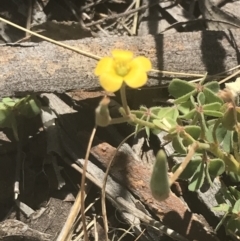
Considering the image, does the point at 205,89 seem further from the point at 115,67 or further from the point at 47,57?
the point at 47,57

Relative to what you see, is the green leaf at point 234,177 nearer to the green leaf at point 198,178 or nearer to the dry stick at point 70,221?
the green leaf at point 198,178

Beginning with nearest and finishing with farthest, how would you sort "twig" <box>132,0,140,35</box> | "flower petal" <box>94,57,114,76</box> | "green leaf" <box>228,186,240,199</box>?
"flower petal" <box>94,57,114,76</box>
"green leaf" <box>228,186,240,199</box>
"twig" <box>132,0,140,35</box>

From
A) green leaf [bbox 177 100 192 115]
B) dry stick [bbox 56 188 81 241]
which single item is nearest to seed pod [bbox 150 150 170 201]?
green leaf [bbox 177 100 192 115]

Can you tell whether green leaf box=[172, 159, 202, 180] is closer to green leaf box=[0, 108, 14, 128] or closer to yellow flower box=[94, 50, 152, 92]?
yellow flower box=[94, 50, 152, 92]

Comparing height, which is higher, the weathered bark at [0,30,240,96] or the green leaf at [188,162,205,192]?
the weathered bark at [0,30,240,96]

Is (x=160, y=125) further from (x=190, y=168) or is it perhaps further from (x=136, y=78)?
(x=136, y=78)

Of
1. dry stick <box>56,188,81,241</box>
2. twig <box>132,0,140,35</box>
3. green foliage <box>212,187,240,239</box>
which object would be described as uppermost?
twig <box>132,0,140,35</box>

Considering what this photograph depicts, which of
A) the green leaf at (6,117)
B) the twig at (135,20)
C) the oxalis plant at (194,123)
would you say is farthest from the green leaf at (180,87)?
the twig at (135,20)

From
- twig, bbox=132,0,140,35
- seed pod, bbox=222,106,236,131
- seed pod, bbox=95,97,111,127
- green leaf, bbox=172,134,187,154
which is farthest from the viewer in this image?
twig, bbox=132,0,140,35
